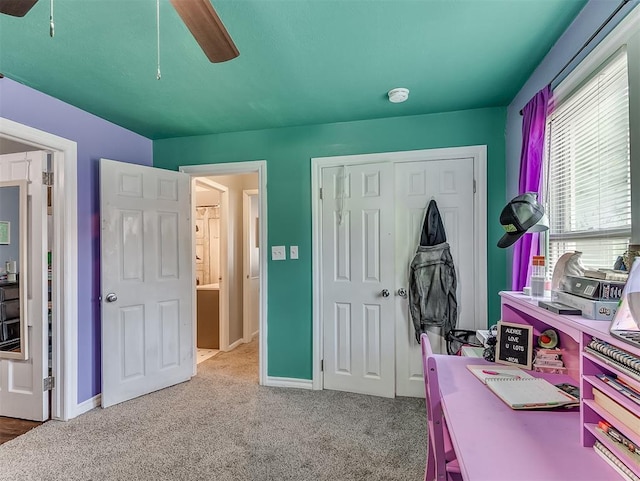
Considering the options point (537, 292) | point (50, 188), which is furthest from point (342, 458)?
point (50, 188)

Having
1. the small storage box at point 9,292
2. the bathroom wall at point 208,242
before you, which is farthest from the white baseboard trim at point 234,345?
the small storage box at point 9,292

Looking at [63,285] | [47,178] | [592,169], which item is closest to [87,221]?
[47,178]

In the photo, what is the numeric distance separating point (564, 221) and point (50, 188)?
3.31m

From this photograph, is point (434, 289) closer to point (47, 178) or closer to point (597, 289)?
point (597, 289)

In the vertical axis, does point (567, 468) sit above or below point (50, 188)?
below

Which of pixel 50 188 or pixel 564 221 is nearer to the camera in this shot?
pixel 564 221

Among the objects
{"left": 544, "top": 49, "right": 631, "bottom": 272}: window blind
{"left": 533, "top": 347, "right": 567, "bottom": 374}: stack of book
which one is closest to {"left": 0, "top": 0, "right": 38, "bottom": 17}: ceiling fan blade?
{"left": 544, "top": 49, "right": 631, "bottom": 272}: window blind

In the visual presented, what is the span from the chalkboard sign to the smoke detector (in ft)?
5.10

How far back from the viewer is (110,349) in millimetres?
2621

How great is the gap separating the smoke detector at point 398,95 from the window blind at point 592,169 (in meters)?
0.88

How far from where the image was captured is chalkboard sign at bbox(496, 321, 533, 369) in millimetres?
1486

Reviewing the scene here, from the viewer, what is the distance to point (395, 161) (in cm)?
273

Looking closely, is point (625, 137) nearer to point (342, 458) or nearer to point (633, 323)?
point (633, 323)

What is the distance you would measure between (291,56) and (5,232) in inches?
95.5
